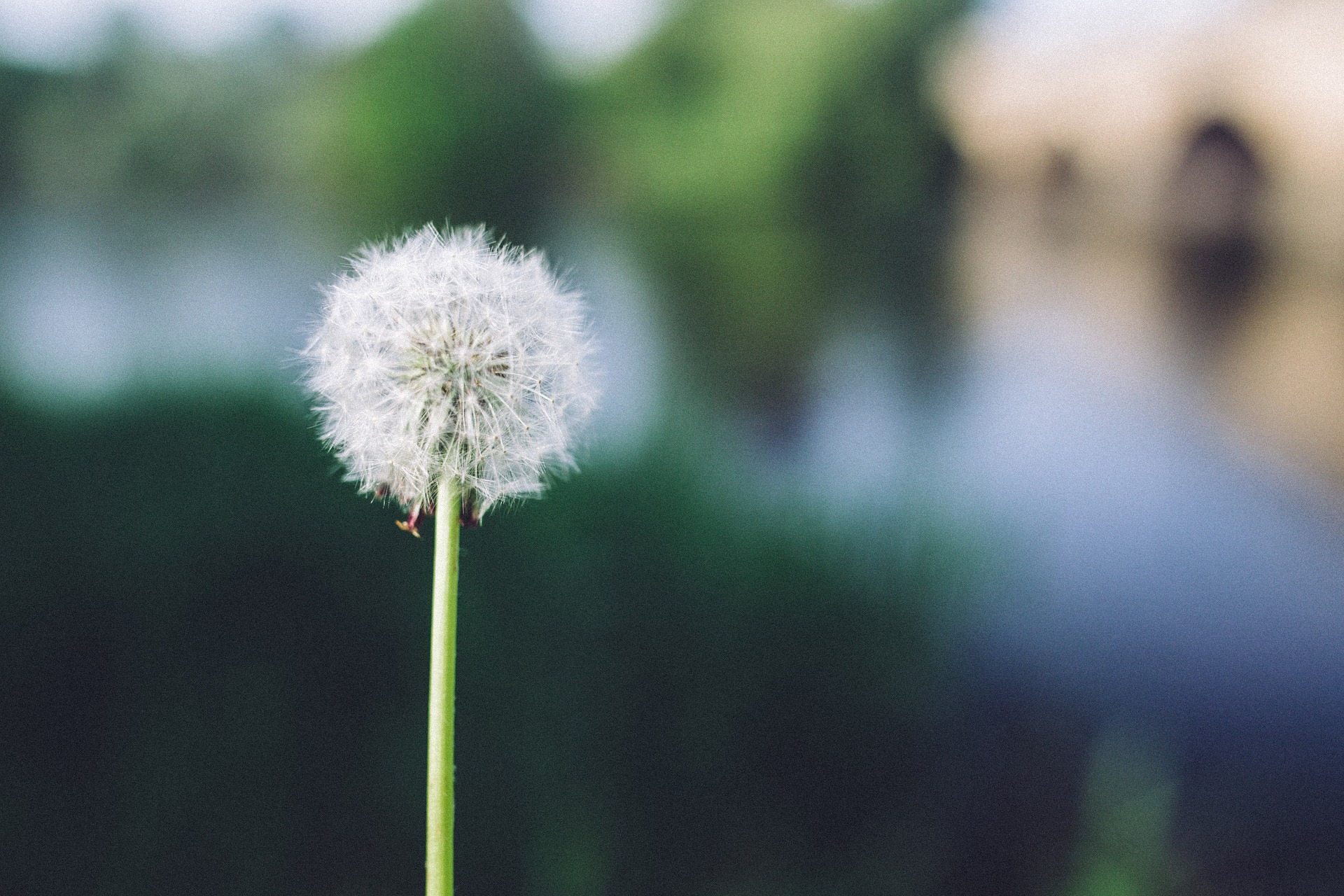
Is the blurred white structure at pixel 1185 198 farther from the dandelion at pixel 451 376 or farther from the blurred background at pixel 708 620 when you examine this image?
the dandelion at pixel 451 376

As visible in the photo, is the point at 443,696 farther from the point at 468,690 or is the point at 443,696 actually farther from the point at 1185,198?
the point at 1185,198

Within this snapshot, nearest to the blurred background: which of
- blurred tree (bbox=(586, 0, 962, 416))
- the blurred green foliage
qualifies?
the blurred green foliage

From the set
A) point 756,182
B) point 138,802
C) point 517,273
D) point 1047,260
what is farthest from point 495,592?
point 756,182

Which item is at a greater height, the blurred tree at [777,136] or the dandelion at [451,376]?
the blurred tree at [777,136]

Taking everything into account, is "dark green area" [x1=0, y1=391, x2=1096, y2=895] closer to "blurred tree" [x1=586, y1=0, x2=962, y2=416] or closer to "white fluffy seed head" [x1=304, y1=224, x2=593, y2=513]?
"white fluffy seed head" [x1=304, y1=224, x2=593, y2=513]

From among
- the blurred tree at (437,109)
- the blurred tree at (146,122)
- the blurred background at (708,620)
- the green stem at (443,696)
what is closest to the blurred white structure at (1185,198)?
the blurred background at (708,620)

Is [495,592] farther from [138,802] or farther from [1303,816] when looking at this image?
[1303,816]

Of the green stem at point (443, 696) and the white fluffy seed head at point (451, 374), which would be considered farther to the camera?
the white fluffy seed head at point (451, 374)
